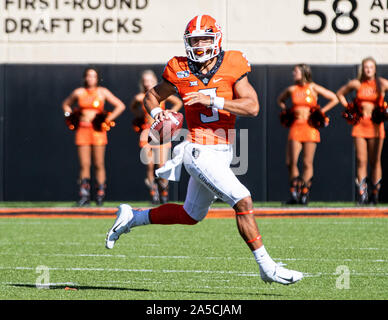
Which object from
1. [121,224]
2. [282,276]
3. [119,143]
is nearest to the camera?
[282,276]

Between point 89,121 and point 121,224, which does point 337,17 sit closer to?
point 89,121

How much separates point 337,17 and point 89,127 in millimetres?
4924

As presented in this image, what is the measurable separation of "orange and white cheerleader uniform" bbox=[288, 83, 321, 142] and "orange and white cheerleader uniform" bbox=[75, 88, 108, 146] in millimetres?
2885

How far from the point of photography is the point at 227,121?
749 cm

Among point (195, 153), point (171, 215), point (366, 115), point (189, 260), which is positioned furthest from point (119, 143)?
point (195, 153)

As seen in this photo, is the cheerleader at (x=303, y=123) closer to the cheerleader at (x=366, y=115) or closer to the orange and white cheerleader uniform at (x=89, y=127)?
the cheerleader at (x=366, y=115)

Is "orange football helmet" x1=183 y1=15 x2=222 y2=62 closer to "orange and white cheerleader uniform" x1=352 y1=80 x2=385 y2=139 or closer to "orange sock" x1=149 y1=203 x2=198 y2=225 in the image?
"orange sock" x1=149 y1=203 x2=198 y2=225

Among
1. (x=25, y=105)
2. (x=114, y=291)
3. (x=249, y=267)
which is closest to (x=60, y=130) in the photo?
(x=25, y=105)

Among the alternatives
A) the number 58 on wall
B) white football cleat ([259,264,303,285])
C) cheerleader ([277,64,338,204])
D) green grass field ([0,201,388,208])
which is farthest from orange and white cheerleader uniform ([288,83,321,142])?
white football cleat ([259,264,303,285])

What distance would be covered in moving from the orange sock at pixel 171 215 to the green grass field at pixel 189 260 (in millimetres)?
452

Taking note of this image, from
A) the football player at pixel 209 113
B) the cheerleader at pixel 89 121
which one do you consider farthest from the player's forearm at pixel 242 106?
the cheerleader at pixel 89 121

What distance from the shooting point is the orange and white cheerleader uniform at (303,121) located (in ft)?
48.3

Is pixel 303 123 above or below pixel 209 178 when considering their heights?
above

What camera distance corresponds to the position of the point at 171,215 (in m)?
7.77
